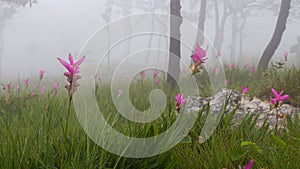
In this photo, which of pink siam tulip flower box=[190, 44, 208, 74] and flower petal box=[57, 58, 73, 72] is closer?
flower petal box=[57, 58, 73, 72]

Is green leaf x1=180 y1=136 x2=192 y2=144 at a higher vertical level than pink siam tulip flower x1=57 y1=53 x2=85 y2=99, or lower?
lower

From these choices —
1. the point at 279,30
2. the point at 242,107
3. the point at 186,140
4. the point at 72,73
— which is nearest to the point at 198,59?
the point at 186,140

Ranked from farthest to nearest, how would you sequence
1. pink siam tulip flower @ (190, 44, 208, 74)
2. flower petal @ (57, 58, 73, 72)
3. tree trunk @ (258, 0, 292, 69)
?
tree trunk @ (258, 0, 292, 69) < pink siam tulip flower @ (190, 44, 208, 74) < flower petal @ (57, 58, 73, 72)

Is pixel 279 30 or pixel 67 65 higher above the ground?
pixel 279 30

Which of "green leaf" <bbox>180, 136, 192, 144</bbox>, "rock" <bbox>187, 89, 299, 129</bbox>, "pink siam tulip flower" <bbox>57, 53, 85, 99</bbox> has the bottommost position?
"rock" <bbox>187, 89, 299, 129</bbox>

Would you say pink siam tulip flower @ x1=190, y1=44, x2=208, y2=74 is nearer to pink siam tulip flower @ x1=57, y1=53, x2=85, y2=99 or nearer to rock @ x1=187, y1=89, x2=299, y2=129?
pink siam tulip flower @ x1=57, y1=53, x2=85, y2=99

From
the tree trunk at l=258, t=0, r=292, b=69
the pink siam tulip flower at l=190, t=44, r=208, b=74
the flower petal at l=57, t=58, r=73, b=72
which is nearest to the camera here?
the flower petal at l=57, t=58, r=73, b=72

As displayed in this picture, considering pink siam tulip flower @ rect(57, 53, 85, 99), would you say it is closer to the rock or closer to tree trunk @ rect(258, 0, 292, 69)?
the rock

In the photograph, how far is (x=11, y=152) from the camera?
56.8 inches

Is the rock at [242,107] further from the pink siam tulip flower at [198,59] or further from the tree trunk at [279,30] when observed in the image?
the tree trunk at [279,30]

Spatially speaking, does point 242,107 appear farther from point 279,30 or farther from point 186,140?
point 279,30

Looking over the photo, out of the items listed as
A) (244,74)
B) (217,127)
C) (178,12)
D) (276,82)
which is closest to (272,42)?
(244,74)

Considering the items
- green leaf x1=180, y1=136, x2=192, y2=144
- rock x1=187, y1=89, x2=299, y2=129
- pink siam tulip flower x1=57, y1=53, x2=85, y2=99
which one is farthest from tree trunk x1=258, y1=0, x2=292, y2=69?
pink siam tulip flower x1=57, y1=53, x2=85, y2=99

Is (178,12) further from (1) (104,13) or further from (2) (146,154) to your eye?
(1) (104,13)
